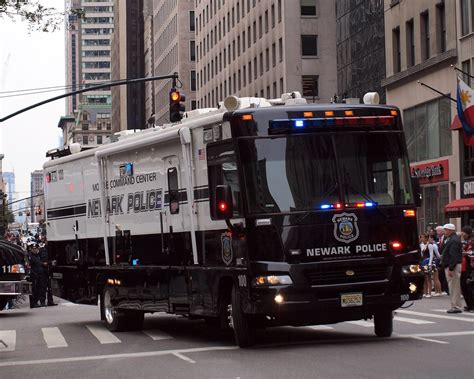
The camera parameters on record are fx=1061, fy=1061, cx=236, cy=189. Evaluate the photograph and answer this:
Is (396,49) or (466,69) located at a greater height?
(396,49)

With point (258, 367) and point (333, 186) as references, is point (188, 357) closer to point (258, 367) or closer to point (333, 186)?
point (258, 367)

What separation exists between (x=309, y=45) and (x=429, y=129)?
30618mm

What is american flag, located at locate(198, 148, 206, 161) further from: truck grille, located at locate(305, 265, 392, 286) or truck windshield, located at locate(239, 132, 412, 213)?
truck grille, located at locate(305, 265, 392, 286)

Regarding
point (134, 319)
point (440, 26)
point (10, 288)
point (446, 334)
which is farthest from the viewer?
point (440, 26)

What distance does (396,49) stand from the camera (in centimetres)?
5566

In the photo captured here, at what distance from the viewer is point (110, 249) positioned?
19188mm

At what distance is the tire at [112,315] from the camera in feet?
62.1

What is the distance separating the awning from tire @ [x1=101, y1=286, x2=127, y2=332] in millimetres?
28385

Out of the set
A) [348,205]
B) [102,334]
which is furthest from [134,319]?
[348,205]

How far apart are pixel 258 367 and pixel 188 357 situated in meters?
1.67

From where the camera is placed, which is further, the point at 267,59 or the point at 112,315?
the point at 267,59

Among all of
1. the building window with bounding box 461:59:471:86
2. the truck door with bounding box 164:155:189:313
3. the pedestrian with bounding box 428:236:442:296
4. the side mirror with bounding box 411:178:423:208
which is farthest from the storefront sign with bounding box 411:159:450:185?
the side mirror with bounding box 411:178:423:208

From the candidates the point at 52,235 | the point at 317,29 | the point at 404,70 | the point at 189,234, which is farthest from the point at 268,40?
the point at 189,234

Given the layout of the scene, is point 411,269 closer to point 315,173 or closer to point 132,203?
point 315,173
